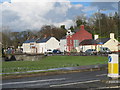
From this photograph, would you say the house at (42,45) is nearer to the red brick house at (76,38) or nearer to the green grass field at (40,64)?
the red brick house at (76,38)

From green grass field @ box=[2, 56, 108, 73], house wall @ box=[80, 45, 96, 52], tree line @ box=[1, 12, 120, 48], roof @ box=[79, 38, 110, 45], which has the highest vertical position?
tree line @ box=[1, 12, 120, 48]

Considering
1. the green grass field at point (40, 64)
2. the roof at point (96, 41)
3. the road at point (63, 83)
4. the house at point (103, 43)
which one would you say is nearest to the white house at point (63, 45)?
the roof at point (96, 41)

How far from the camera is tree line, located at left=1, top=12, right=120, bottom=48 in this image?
3497 inches

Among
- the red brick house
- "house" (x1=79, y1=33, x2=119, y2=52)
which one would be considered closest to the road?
"house" (x1=79, y1=33, x2=119, y2=52)

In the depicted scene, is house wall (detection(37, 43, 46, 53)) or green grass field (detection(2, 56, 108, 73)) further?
house wall (detection(37, 43, 46, 53))

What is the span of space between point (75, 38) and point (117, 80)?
247 ft

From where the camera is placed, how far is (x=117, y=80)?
1123 cm

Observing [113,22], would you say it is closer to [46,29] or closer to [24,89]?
[46,29]

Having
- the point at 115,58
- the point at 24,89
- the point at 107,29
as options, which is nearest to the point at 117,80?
the point at 115,58

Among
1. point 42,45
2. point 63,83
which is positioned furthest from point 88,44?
point 63,83

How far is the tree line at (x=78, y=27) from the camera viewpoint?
291ft

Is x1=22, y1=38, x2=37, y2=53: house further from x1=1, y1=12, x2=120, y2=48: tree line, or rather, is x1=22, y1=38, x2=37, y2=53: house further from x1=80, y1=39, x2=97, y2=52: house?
x1=80, y1=39, x2=97, y2=52: house

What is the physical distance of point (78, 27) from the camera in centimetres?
11356

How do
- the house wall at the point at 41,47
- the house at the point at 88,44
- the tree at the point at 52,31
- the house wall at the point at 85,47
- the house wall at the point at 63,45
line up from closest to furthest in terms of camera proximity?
the house at the point at 88,44 < the house wall at the point at 85,47 < the house wall at the point at 63,45 < the house wall at the point at 41,47 < the tree at the point at 52,31
